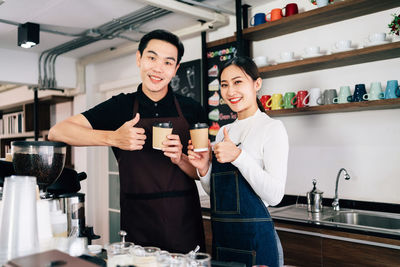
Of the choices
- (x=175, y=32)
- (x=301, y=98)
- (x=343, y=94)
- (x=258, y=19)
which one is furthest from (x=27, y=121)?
(x=343, y=94)

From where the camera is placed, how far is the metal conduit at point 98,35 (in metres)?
3.47

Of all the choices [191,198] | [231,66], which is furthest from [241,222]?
[231,66]

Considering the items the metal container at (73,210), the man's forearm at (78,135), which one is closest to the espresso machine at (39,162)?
the metal container at (73,210)

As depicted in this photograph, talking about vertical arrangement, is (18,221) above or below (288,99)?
below

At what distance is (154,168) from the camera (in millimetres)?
1778

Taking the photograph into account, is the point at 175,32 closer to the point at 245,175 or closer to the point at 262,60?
the point at 262,60

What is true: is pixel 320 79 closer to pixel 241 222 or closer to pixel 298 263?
pixel 298 263

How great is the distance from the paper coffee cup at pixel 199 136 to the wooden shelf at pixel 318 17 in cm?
163

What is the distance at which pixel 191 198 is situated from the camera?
1799mm

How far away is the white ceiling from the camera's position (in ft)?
10.7

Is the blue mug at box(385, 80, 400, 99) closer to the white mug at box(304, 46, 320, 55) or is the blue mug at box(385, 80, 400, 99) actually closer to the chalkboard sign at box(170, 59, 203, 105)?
the white mug at box(304, 46, 320, 55)

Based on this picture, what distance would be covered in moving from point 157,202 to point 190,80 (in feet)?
7.66

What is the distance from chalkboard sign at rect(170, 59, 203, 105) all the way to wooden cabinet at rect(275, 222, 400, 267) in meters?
1.81

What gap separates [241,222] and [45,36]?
375cm
